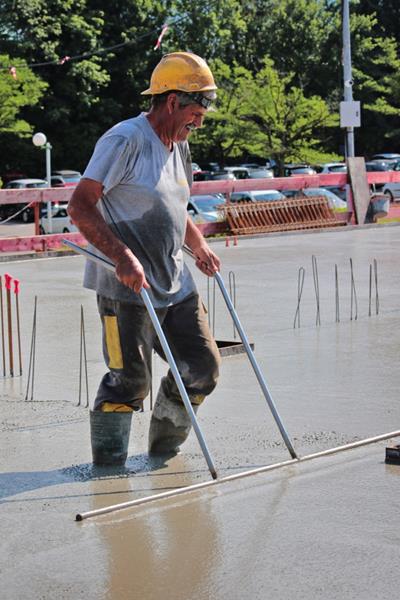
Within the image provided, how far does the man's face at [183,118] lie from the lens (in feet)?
19.3

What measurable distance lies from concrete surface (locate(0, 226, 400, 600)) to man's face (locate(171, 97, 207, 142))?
67.9 inches

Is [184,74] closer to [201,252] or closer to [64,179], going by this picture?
[201,252]

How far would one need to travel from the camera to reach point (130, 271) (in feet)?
18.0

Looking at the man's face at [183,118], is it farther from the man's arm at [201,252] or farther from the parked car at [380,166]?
the parked car at [380,166]

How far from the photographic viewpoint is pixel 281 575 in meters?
4.43

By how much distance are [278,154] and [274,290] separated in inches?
1354

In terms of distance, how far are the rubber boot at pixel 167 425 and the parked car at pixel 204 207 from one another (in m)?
23.7

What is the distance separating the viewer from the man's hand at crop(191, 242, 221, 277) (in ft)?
20.7

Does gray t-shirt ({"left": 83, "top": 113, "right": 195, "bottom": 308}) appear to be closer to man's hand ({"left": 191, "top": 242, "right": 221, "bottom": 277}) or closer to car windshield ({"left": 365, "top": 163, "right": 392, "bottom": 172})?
man's hand ({"left": 191, "top": 242, "right": 221, "bottom": 277})

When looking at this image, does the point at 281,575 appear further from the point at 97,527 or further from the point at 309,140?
the point at 309,140

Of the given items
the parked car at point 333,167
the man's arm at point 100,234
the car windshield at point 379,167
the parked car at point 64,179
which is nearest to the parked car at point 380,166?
the car windshield at point 379,167

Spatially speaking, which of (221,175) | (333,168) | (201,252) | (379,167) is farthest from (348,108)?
(201,252)

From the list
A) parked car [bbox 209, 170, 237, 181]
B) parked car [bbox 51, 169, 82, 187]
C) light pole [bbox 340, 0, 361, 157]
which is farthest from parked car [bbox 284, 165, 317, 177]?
light pole [bbox 340, 0, 361, 157]

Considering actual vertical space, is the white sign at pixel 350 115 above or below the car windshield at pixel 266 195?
above
